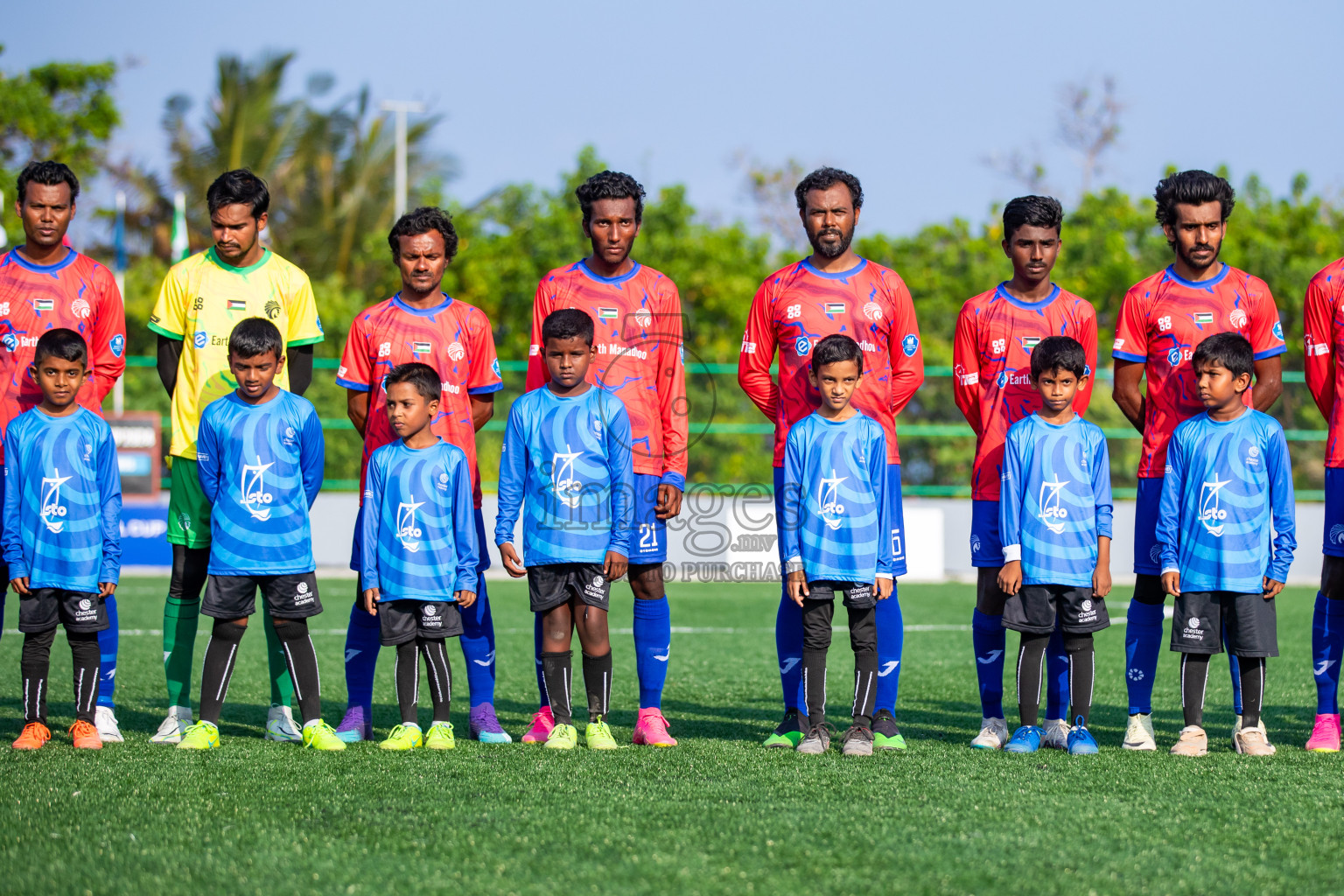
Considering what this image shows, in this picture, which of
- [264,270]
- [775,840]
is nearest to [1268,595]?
[775,840]

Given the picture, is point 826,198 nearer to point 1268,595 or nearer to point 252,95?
point 1268,595

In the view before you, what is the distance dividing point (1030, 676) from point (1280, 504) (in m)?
1.11

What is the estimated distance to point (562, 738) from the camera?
4859mm

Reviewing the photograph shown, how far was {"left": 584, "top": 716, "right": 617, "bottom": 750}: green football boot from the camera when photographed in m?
4.86

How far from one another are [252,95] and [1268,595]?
2843 centimetres

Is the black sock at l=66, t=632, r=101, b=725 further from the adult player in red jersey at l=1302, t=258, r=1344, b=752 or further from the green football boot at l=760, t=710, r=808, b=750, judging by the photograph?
the adult player in red jersey at l=1302, t=258, r=1344, b=752

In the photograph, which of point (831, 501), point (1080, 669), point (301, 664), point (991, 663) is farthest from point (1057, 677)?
point (301, 664)

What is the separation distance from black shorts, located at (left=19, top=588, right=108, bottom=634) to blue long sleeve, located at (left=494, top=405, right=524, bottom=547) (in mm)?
1522

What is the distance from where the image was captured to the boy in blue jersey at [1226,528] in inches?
187

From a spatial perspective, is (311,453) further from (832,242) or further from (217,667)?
(832,242)

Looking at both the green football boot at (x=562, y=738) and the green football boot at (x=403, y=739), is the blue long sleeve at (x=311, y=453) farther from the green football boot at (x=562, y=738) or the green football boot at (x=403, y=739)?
the green football boot at (x=562, y=738)

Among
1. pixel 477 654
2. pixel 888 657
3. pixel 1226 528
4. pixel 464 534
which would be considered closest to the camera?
pixel 1226 528

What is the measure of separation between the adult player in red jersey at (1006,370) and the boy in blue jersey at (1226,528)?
18.0 inches

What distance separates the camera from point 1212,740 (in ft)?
17.2
